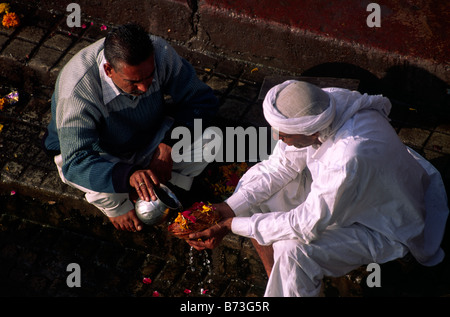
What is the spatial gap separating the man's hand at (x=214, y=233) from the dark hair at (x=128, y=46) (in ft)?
4.28

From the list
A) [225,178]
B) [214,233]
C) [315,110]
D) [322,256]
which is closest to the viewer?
A: [315,110]

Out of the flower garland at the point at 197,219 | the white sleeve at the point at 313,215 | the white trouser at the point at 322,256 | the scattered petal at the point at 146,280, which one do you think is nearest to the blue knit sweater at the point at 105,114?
the flower garland at the point at 197,219

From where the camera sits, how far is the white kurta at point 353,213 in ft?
13.8

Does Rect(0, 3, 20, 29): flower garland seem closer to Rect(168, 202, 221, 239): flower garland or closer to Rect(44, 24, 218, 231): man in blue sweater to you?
Rect(44, 24, 218, 231): man in blue sweater

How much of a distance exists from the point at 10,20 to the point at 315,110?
4.32 m

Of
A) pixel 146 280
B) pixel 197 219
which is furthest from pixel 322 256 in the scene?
pixel 146 280

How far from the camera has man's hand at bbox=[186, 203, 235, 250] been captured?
15.5 feet

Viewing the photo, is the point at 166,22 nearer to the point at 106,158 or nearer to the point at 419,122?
the point at 106,158

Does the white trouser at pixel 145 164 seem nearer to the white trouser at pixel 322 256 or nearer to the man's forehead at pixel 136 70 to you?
the man's forehead at pixel 136 70

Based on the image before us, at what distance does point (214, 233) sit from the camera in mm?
4723

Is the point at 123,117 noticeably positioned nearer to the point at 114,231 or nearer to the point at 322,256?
the point at 114,231

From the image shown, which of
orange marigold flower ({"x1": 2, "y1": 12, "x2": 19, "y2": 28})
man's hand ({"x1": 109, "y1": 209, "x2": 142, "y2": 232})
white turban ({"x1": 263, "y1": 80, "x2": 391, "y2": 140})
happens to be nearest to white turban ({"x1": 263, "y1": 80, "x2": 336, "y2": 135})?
white turban ({"x1": 263, "y1": 80, "x2": 391, "y2": 140})
